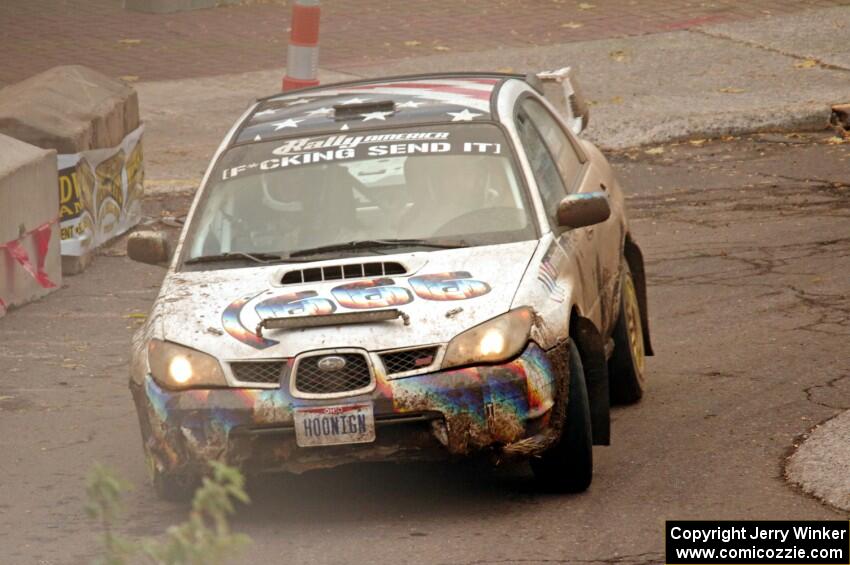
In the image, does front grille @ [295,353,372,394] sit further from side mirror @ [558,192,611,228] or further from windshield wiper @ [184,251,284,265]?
side mirror @ [558,192,611,228]

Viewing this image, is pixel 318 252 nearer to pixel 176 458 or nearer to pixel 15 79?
pixel 176 458

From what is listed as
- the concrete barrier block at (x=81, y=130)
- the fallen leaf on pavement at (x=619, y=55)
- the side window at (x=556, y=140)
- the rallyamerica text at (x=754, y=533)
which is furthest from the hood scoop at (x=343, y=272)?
the fallen leaf on pavement at (x=619, y=55)

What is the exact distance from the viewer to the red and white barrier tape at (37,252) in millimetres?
10656

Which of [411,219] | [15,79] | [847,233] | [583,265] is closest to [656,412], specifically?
[583,265]

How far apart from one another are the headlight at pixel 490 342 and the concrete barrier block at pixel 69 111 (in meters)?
5.98

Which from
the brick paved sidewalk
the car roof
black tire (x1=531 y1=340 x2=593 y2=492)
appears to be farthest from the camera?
the brick paved sidewalk

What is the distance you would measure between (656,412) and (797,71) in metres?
8.93

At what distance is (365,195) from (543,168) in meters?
0.84

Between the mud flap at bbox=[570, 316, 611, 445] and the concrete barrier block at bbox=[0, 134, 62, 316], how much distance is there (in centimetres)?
483

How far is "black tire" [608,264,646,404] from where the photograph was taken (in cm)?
805

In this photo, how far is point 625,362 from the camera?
8.04 metres

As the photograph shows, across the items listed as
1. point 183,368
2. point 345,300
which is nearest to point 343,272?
point 345,300

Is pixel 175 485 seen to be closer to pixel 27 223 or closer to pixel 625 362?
pixel 625 362

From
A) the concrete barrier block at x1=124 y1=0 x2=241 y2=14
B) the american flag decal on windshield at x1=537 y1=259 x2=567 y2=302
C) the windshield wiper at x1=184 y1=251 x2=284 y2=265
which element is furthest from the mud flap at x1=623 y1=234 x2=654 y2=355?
the concrete barrier block at x1=124 y1=0 x2=241 y2=14
